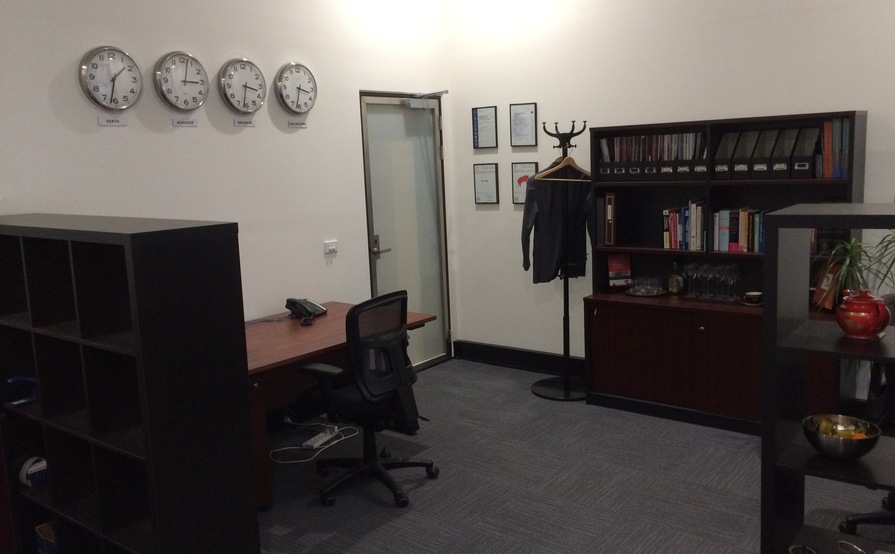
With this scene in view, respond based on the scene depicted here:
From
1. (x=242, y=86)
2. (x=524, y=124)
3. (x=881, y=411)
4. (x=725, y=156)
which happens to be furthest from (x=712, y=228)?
(x=242, y=86)

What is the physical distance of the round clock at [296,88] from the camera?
439cm

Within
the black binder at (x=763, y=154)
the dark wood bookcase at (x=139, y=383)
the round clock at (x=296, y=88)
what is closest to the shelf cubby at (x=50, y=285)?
the dark wood bookcase at (x=139, y=383)

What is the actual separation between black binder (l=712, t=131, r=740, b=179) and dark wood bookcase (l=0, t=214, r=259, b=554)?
117 inches

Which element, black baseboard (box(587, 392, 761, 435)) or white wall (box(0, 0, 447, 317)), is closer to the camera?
white wall (box(0, 0, 447, 317))

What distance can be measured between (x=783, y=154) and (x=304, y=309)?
2886 mm

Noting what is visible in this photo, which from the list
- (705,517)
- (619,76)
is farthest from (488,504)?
(619,76)

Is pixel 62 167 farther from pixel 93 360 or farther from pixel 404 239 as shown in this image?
pixel 404 239

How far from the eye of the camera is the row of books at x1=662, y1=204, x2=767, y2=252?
13.8 feet

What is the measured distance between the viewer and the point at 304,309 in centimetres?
425

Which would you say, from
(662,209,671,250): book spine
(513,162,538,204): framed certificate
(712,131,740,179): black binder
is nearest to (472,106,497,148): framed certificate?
(513,162,538,204): framed certificate

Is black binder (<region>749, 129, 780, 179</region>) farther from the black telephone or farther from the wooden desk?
the black telephone

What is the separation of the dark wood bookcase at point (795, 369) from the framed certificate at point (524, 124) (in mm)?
3138

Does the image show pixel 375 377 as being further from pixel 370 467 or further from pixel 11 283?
pixel 11 283

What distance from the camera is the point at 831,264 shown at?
380 centimetres
